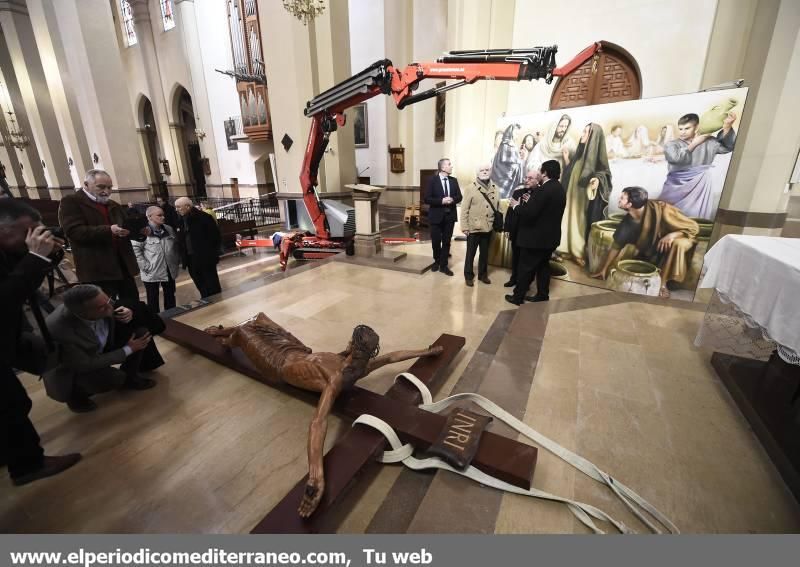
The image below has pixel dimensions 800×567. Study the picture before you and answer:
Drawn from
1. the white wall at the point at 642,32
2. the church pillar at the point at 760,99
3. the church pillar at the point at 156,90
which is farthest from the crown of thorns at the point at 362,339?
the church pillar at the point at 156,90

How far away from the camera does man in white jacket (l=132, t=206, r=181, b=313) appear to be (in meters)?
3.66

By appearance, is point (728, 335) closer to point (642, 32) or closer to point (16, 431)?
point (642, 32)

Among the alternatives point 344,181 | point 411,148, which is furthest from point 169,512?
point 411,148

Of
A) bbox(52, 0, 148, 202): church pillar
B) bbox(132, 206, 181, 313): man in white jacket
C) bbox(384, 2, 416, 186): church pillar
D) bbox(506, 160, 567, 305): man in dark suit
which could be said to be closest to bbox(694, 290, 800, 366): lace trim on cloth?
bbox(506, 160, 567, 305): man in dark suit

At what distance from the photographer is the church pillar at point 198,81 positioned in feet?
47.2

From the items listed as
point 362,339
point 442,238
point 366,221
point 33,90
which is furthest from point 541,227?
point 33,90

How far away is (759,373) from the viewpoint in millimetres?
2340

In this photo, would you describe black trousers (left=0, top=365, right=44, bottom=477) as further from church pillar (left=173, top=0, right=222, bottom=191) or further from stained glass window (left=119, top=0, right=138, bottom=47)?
stained glass window (left=119, top=0, right=138, bottom=47)

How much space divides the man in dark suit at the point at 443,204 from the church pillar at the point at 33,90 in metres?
20.1

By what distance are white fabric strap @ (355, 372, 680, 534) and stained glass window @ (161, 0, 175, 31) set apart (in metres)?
21.2

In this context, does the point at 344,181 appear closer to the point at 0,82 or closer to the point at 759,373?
the point at 759,373

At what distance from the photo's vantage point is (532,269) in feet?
12.7

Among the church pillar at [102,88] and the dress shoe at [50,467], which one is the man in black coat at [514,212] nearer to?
the dress shoe at [50,467]

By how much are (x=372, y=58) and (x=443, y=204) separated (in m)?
10.8
